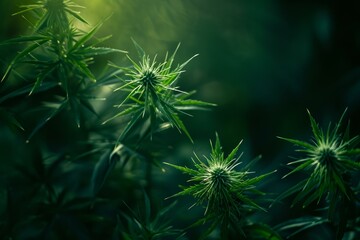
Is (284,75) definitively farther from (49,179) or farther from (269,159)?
(49,179)

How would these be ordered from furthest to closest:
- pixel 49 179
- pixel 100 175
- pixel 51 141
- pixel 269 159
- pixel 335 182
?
1. pixel 269 159
2. pixel 51 141
3. pixel 49 179
4. pixel 100 175
5. pixel 335 182

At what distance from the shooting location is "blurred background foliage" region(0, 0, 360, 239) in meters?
1.32

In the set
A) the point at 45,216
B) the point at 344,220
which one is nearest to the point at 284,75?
the point at 344,220

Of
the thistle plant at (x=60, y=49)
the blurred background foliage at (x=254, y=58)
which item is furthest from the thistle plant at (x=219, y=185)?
the blurred background foliage at (x=254, y=58)

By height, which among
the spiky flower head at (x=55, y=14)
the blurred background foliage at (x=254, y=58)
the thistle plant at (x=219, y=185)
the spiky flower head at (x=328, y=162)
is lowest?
the thistle plant at (x=219, y=185)

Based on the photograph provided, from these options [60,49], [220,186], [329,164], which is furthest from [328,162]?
[60,49]

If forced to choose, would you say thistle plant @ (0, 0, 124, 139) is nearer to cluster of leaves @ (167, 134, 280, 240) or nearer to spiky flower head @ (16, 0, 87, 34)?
spiky flower head @ (16, 0, 87, 34)

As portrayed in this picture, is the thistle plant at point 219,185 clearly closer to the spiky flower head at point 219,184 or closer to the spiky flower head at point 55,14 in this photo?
the spiky flower head at point 219,184

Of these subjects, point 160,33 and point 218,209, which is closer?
point 218,209

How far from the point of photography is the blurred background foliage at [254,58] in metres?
1.32

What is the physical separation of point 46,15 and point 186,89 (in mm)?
628

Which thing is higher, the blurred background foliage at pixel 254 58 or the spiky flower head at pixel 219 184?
the blurred background foliage at pixel 254 58

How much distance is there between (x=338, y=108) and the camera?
52.7 inches

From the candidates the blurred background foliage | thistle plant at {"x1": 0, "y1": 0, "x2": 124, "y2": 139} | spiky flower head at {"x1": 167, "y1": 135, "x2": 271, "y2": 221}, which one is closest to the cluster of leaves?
spiky flower head at {"x1": 167, "y1": 135, "x2": 271, "y2": 221}
